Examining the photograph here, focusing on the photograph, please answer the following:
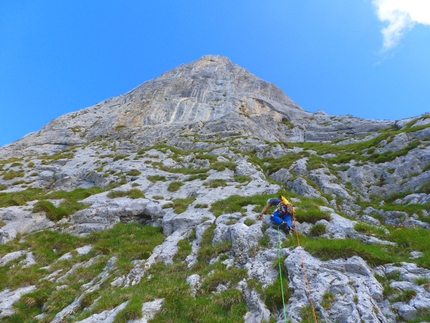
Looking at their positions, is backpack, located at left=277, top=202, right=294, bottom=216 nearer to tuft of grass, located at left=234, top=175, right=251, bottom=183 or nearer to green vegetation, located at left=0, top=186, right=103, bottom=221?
Answer: tuft of grass, located at left=234, top=175, right=251, bottom=183

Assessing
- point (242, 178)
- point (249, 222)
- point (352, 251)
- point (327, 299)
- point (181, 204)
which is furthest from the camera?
point (242, 178)

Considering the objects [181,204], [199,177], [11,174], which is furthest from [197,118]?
[181,204]

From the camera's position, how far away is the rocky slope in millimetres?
9500

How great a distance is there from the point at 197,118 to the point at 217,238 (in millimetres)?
55149

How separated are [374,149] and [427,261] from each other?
24487 millimetres

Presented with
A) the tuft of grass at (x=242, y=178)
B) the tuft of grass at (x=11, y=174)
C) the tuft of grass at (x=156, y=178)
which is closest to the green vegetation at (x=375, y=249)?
the tuft of grass at (x=242, y=178)

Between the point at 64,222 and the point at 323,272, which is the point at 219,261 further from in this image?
the point at 64,222

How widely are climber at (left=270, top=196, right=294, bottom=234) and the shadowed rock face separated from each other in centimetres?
4102

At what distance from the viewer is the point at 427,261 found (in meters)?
10.0

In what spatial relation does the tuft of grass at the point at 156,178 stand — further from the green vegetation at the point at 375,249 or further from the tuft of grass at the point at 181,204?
the green vegetation at the point at 375,249

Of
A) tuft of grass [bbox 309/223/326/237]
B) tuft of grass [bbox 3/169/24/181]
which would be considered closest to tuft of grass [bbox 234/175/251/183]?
tuft of grass [bbox 309/223/326/237]

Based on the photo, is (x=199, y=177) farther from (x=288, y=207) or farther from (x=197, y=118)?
(x=197, y=118)

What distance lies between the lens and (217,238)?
1482cm

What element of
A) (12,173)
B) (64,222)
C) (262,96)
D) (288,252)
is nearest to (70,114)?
(12,173)
